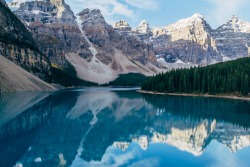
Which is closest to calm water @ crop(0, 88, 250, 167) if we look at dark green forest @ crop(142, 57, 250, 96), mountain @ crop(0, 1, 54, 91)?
dark green forest @ crop(142, 57, 250, 96)

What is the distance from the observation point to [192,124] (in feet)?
167

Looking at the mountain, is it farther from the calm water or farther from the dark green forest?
the calm water

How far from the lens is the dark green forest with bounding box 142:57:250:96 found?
115 metres

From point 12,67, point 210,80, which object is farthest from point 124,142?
point 12,67

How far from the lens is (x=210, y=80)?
12425 cm

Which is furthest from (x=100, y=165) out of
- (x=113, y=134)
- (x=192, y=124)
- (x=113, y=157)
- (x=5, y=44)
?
(x=5, y=44)

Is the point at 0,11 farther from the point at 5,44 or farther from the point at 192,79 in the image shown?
the point at 192,79

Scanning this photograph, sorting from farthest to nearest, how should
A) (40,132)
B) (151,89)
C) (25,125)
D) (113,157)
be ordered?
(151,89), (25,125), (40,132), (113,157)

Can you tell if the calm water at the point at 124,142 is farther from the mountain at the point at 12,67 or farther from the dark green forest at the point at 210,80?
the mountain at the point at 12,67

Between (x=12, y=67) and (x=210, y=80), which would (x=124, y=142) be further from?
(x=12, y=67)

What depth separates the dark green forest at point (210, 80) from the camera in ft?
379

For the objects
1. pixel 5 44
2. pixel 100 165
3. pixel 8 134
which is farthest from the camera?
pixel 5 44

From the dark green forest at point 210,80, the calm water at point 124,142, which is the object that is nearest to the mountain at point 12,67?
the dark green forest at point 210,80

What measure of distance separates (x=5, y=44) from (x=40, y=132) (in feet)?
500
